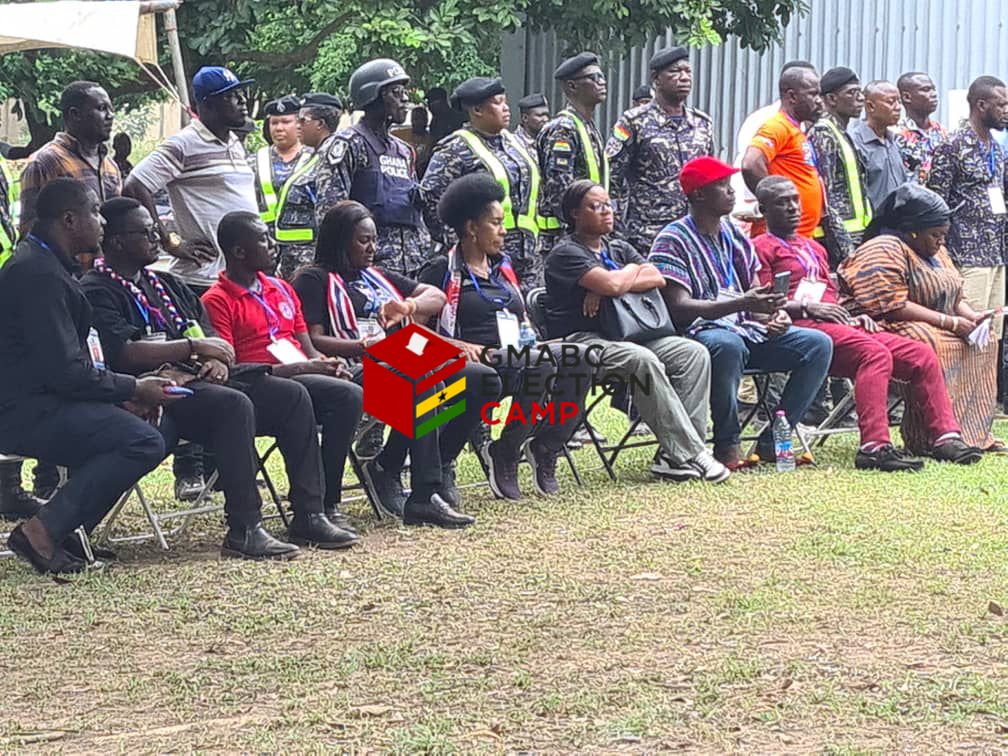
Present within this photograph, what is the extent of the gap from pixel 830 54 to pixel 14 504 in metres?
11.6

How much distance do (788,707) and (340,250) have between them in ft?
12.8

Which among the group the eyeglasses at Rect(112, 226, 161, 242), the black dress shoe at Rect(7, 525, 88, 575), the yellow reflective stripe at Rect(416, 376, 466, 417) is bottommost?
the black dress shoe at Rect(7, 525, 88, 575)

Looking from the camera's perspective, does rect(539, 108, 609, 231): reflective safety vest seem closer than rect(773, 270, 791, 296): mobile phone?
No

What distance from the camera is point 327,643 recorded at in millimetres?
5516

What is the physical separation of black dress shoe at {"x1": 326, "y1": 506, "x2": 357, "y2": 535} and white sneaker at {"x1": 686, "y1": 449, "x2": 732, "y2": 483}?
1.99 meters

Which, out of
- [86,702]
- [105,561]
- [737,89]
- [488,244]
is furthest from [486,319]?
[737,89]

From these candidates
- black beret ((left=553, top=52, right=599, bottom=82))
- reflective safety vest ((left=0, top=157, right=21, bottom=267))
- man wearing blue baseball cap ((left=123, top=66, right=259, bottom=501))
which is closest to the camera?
reflective safety vest ((left=0, top=157, right=21, bottom=267))

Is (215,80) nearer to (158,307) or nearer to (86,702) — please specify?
(158,307)

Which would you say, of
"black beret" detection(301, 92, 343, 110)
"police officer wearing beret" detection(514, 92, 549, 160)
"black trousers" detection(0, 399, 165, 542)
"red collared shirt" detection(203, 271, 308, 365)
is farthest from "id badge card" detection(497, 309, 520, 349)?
"police officer wearing beret" detection(514, 92, 549, 160)

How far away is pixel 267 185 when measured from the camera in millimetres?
11047

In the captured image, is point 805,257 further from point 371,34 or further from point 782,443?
point 371,34

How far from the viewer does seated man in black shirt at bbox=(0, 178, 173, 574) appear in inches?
253

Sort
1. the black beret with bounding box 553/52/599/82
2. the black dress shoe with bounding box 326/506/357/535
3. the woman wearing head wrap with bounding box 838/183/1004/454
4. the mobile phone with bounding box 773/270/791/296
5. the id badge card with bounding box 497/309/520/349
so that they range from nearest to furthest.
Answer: the black dress shoe with bounding box 326/506/357/535
the id badge card with bounding box 497/309/520/349
the mobile phone with bounding box 773/270/791/296
the woman wearing head wrap with bounding box 838/183/1004/454
the black beret with bounding box 553/52/599/82

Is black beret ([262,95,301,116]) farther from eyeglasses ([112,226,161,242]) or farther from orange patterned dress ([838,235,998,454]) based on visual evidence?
eyeglasses ([112,226,161,242])
